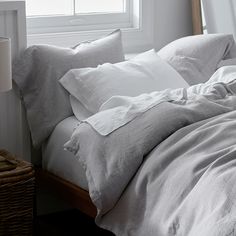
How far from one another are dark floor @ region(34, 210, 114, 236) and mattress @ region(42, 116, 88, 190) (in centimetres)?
33

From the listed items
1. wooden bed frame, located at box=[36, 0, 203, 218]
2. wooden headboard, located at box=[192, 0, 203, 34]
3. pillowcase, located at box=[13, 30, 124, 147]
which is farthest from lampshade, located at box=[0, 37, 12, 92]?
wooden headboard, located at box=[192, 0, 203, 34]

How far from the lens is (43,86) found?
387cm

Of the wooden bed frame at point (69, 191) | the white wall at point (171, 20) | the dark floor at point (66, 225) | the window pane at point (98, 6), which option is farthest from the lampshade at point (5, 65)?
the white wall at point (171, 20)

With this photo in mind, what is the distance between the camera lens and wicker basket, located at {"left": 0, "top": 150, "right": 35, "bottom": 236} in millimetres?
3316

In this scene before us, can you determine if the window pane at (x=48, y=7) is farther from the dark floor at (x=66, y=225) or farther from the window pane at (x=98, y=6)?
the dark floor at (x=66, y=225)

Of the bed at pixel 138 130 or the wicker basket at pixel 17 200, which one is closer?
the bed at pixel 138 130

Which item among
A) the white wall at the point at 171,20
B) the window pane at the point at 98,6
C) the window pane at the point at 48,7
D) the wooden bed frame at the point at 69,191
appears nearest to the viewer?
the wooden bed frame at the point at 69,191

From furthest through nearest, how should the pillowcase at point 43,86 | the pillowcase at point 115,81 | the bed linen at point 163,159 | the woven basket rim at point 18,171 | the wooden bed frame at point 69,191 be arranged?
the pillowcase at point 43,86, the pillowcase at point 115,81, the wooden bed frame at point 69,191, the woven basket rim at point 18,171, the bed linen at point 163,159

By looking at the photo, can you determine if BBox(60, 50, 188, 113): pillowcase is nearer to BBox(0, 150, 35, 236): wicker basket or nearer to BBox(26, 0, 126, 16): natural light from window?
BBox(0, 150, 35, 236): wicker basket

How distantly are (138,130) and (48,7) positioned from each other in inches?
58.9

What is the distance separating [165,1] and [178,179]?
2.00 meters

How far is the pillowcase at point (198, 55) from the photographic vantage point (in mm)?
4074

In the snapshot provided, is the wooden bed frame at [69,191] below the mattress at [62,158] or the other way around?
below

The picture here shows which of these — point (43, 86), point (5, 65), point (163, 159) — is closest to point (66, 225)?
point (43, 86)
